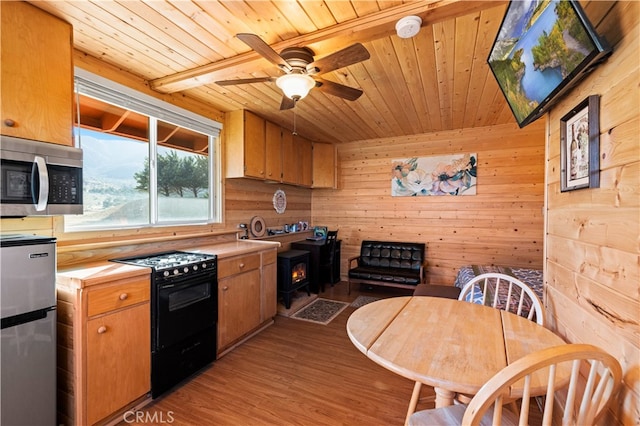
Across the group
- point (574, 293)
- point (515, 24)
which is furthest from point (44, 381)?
point (515, 24)

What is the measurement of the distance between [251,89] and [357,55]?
1508 millimetres

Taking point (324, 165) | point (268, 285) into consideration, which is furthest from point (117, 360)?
point (324, 165)

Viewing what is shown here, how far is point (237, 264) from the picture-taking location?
2.76 m

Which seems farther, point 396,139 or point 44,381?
point 396,139

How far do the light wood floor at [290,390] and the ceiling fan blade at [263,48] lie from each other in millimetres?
2295

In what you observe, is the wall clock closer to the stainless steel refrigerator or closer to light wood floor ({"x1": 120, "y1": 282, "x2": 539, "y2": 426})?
light wood floor ({"x1": 120, "y1": 282, "x2": 539, "y2": 426})

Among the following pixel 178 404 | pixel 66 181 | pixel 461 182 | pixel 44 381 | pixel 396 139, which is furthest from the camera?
pixel 396 139

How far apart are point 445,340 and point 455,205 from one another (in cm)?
362

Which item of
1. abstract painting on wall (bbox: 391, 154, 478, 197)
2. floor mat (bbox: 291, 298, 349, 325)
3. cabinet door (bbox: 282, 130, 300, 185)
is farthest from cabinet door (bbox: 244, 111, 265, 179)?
abstract painting on wall (bbox: 391, 154, 478, 197)

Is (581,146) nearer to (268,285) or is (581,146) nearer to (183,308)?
(183,308)

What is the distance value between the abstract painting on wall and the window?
294 cm

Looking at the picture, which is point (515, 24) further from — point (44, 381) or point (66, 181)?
point (44, 381)

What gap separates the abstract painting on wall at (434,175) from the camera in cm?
435

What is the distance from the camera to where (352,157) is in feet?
17.0
